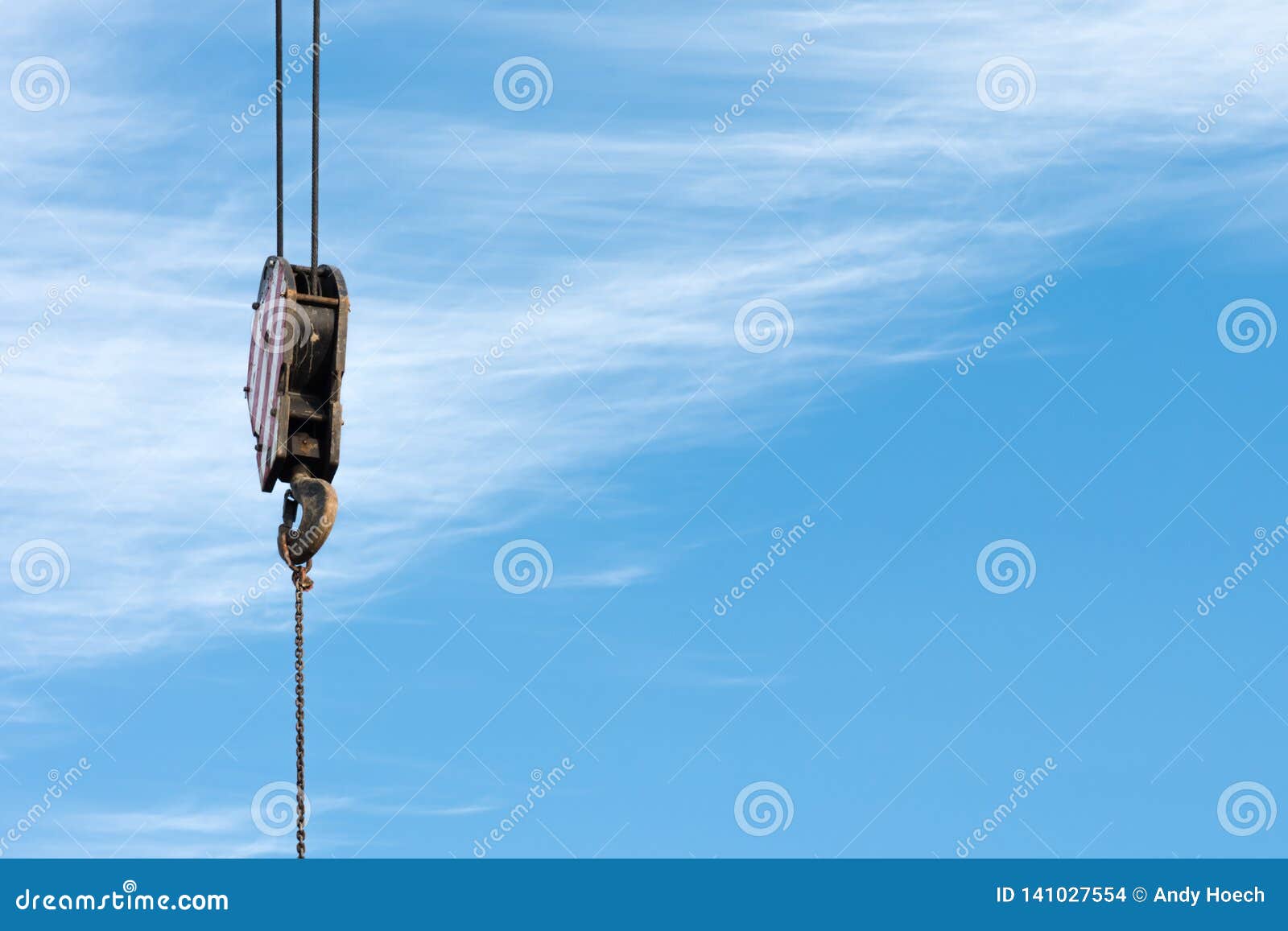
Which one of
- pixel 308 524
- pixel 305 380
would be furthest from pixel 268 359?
pixel 308 524

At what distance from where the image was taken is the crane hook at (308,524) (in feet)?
37.2

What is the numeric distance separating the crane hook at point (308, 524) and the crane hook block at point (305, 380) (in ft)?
0.43

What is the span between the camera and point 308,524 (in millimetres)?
11398

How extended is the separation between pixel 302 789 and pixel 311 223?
123 inches

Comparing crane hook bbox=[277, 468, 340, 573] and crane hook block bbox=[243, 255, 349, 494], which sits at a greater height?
crane hook block bbox=[243, 255, 349, 494]

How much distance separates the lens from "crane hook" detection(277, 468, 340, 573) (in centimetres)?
1134

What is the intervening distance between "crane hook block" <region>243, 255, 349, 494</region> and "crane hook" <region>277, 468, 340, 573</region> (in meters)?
0.13

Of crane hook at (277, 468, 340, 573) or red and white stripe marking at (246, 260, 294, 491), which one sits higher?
red and white stripe marking at (246, 260, 294, 491)
